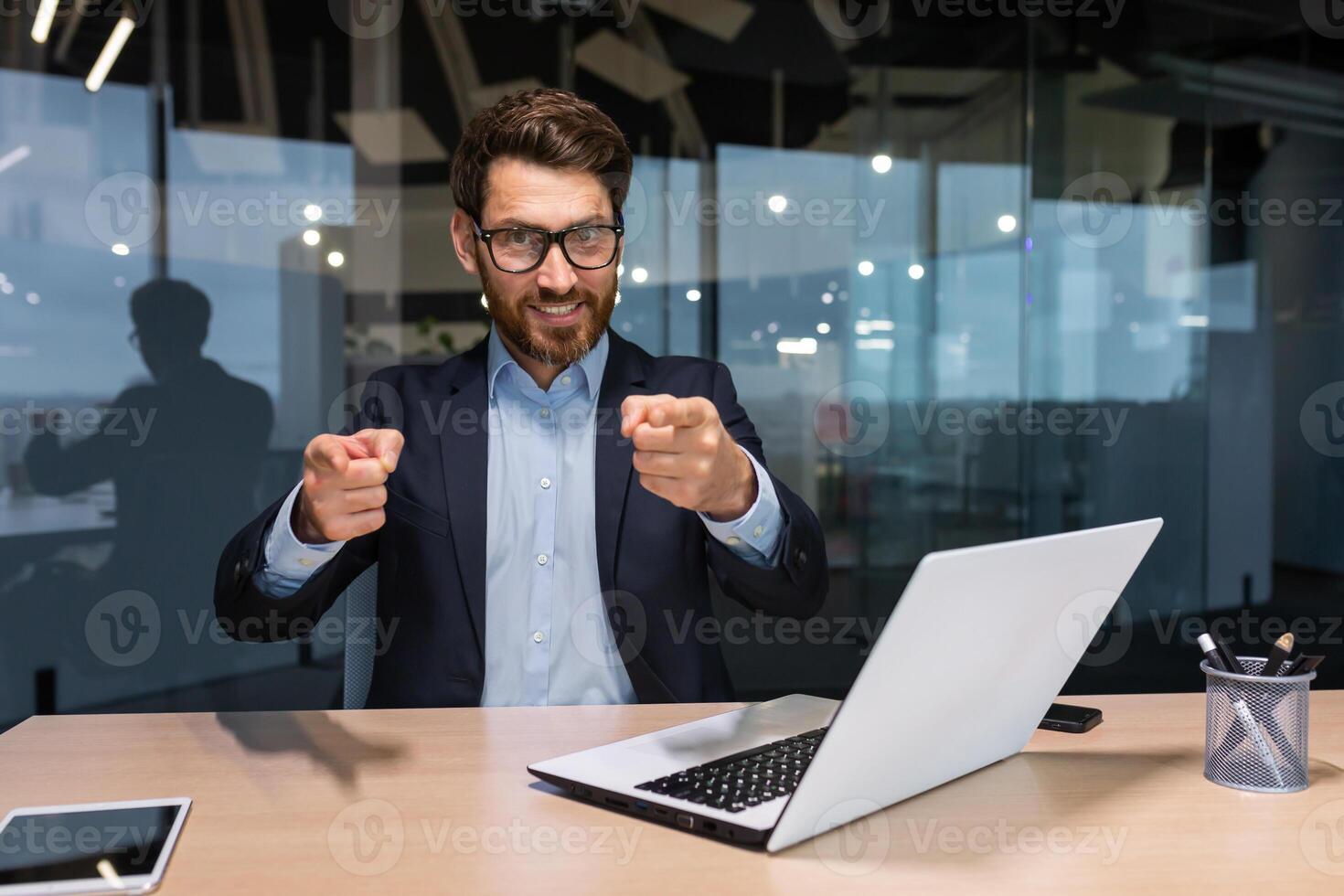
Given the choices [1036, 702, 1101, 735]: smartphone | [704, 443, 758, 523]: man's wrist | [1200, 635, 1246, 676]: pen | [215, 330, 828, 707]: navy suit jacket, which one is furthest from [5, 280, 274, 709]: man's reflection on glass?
[1200, 635, 1246, 676]: pen

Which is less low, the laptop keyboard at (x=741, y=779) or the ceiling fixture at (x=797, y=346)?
the ceiling fixture at (x=797, y=346)

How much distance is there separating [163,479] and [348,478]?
9.81ft

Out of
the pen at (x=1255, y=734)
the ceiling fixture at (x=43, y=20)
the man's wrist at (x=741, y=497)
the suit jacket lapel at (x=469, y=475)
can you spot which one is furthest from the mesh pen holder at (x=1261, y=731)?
the ceiling fixture at (x=43, y=20)

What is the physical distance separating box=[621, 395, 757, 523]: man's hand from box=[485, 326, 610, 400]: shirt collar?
0.62 m

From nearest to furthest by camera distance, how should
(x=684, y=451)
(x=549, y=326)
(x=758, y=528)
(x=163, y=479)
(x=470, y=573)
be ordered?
(x=684, y=451) < (x=758, y=528) < (x=470, y=573) < (x=549, y=326) < (x=163, y=479)

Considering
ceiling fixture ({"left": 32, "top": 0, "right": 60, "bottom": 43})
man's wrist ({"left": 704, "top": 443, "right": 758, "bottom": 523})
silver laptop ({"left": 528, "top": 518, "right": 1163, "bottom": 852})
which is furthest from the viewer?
ceiling fixture ({"left": 32, "top": 0, "right": 60, "bottom": 43})

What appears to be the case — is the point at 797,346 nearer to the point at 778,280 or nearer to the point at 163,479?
the point at 778,280

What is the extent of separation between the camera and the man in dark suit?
1648mm

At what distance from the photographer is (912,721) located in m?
0.96

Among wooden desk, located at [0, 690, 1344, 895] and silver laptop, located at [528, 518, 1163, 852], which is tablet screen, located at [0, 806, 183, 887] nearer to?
wooden desk, located at [0, 690, 1344, 895]

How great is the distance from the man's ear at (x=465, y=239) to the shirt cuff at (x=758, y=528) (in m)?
0.73

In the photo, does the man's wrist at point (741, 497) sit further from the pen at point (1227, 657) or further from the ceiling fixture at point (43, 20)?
the ceiling fixture at point (43, 20)

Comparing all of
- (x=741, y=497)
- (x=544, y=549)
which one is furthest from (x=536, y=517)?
(x=741, y=497)

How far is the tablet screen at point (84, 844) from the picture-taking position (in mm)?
888
